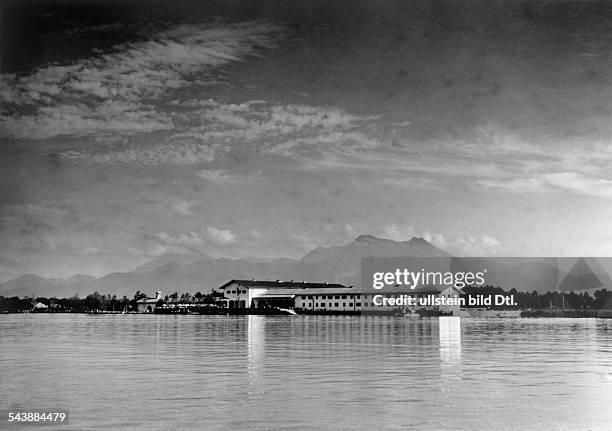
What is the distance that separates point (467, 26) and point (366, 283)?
2164 centimetres

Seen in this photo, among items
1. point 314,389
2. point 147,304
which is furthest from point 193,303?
point 314,389

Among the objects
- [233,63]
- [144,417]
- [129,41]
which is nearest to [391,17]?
[233,63]

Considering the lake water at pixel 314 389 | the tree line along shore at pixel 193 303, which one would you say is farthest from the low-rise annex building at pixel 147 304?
the lake water at pixel 314 389

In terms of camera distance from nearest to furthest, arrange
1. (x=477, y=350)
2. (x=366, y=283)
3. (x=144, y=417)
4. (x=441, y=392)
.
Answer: (x=144, y=417) → (x=441, y=392) → (x=477, y=350) → (x=366, y=283)

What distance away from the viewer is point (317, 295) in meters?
32.4

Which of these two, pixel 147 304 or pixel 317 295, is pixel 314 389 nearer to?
pixel 317 295

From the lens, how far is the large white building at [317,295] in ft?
91.3

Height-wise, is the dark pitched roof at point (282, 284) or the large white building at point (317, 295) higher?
the dark pitched roof at point (282, 284)

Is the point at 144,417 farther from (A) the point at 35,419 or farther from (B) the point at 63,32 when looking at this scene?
(B) the point at 63,32

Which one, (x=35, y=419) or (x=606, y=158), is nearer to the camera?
(x=35, y=419)

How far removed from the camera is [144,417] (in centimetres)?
337

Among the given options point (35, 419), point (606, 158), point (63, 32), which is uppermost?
point (63, 32)

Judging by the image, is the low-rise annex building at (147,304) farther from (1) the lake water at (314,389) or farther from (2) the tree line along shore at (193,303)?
(1) the lake water at (314,389)

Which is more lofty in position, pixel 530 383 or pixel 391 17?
pixel 391 17
